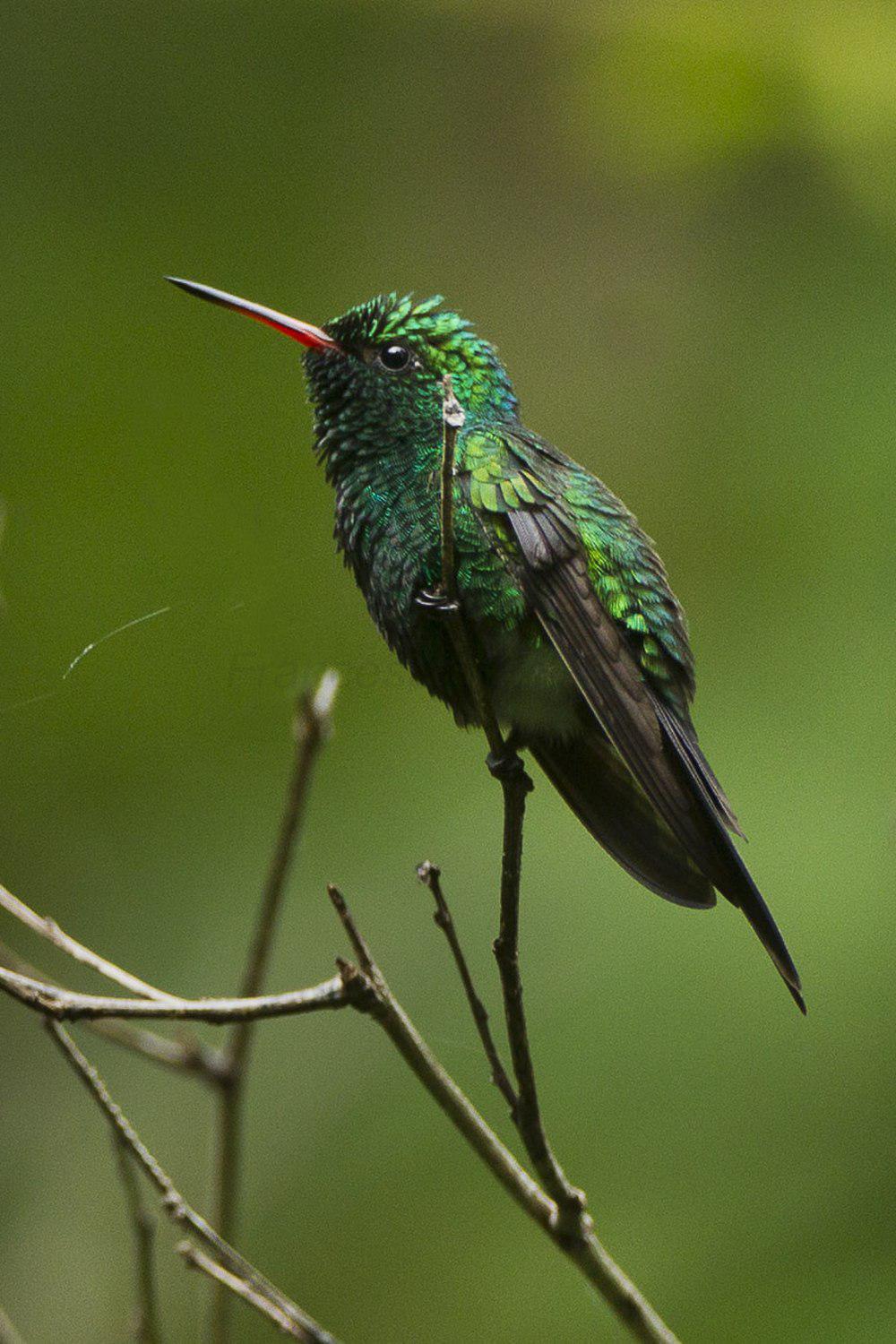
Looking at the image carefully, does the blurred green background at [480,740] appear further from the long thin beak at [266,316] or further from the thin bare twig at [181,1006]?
the thin bare twig at [181,1006]

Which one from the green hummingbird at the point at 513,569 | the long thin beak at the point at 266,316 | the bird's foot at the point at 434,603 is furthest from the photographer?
the green hummingbird at the point at 513,569

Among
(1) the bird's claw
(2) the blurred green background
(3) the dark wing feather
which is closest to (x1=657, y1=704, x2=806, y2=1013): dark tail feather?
(3) the dark wing feather

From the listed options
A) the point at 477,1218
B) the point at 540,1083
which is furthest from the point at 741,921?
the point at 477,1218

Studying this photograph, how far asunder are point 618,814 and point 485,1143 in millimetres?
630

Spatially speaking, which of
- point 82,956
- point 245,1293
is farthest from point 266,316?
point 245,1293

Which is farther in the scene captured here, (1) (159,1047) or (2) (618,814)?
(1) (159,1047)

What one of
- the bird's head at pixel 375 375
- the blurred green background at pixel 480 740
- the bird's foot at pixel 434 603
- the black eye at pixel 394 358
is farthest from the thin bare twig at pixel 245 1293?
the blurred green background at pixel 480 740

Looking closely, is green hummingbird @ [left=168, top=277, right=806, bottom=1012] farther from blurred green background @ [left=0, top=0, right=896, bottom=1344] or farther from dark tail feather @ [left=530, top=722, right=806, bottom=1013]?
blurred green background @ [left=0, top=0, right=896, bottom=1344]

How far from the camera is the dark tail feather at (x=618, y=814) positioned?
187cm

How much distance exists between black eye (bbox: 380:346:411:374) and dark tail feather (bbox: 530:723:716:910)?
597 millimetres

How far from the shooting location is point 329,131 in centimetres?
342

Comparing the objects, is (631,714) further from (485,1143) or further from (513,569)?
(485,1143)

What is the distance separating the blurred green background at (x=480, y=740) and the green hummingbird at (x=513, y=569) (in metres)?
0.84

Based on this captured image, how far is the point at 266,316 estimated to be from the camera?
161 cm
